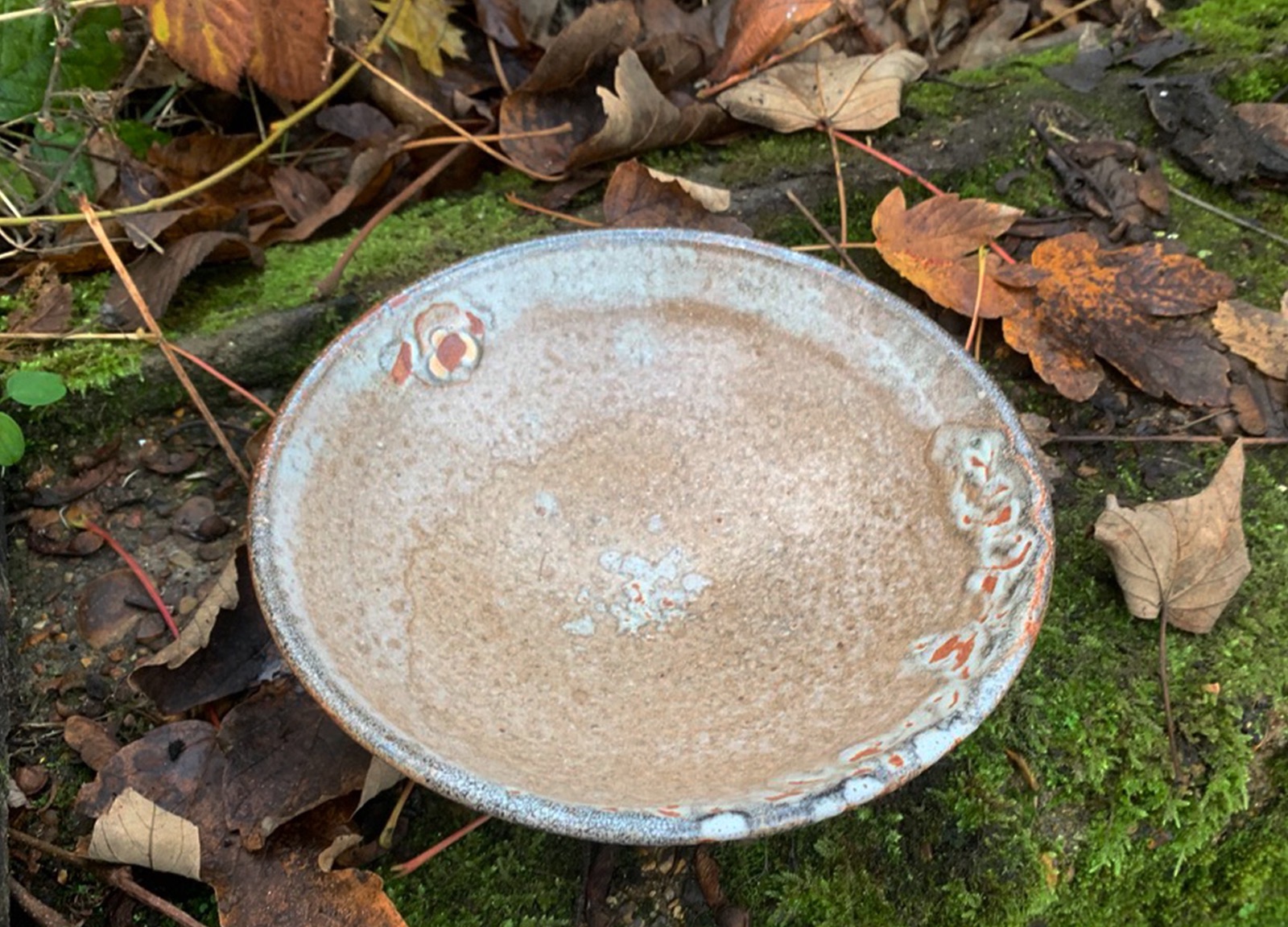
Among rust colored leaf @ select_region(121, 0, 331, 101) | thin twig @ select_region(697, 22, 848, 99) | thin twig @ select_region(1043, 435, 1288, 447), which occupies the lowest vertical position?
thin twig @ select_region(1043, 435, 1288, 447)

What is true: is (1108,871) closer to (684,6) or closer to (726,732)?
(726,732)

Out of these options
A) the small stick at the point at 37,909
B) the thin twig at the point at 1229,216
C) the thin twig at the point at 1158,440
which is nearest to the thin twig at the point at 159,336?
the small stick at the point at 37,909

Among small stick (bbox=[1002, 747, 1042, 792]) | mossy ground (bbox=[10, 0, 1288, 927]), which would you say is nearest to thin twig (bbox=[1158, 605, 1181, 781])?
mossy ground (bbox=[10, 0, 1288, 927])

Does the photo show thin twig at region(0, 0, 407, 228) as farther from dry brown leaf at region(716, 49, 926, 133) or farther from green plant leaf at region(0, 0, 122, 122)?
dry brown leaf at region(716, 49, 926, 133)

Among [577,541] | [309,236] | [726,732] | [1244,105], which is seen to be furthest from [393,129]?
[1244,105]

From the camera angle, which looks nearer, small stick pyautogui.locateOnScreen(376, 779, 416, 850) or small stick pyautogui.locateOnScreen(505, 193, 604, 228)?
small stick pyautogui.locateOnScreen(376, 779, 416, 850)

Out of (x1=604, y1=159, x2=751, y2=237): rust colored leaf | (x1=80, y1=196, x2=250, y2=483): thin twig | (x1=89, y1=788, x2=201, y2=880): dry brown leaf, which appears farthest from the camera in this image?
(x1=604, y1=159, x2=751, y2=237): rust colored leaf

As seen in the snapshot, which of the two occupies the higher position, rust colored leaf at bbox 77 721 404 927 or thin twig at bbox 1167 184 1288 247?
rust colored leaf at bbox 77 721 404 927
